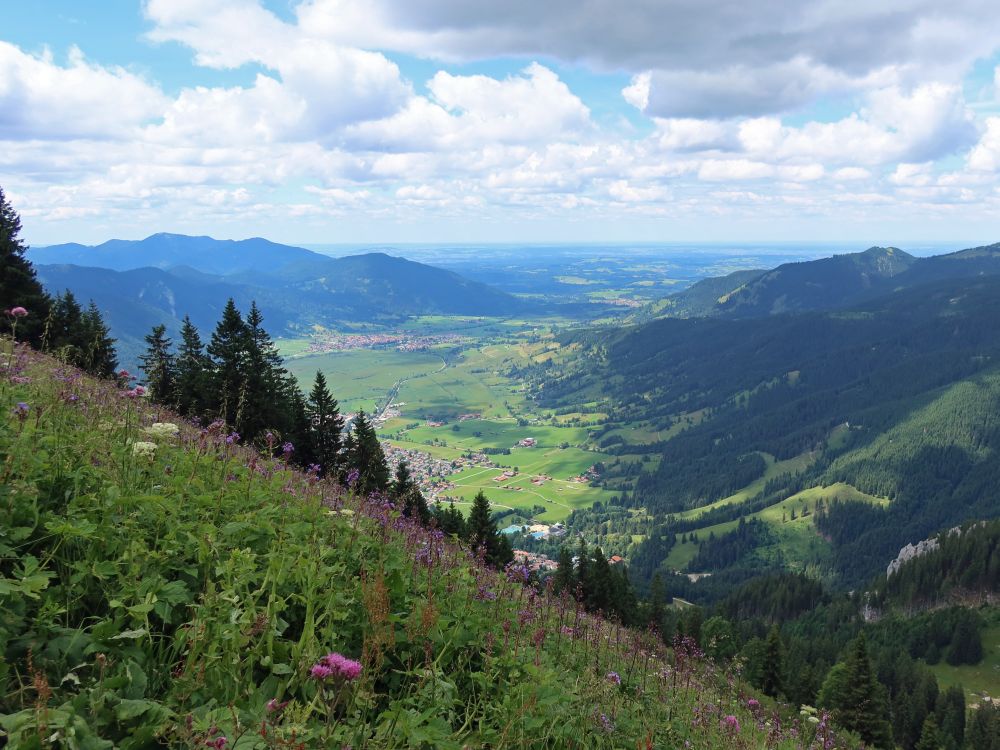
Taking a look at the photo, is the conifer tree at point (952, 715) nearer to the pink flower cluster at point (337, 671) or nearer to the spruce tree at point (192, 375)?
the spruce tree at point (192, 375)

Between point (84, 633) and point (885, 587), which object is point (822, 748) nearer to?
point (84, 633)

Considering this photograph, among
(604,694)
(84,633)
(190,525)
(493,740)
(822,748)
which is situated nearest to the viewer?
(84,633)

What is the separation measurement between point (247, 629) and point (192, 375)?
4774cm

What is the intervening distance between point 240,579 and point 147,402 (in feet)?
30.6

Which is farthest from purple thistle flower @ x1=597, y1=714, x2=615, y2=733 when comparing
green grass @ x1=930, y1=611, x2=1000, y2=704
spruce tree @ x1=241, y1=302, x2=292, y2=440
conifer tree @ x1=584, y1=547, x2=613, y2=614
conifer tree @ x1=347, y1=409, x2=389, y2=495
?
green grass @ x1=930, y1=611, x2=1000, y2=704

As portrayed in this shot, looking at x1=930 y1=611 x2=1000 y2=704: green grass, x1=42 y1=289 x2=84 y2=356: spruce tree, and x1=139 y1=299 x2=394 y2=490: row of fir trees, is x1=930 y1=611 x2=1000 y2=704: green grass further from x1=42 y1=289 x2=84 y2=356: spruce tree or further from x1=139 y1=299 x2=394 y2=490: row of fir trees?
x1=42 y1=289 x2=84 y2=356: spruce tree

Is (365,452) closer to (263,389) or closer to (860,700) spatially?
(263,389)

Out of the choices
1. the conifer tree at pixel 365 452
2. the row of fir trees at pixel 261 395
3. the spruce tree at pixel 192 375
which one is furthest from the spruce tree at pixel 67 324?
the conifer tree at pixel 365 452

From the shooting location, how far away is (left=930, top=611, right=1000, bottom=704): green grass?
10566 centimetres

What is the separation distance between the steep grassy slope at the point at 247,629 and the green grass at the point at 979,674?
13570 cm

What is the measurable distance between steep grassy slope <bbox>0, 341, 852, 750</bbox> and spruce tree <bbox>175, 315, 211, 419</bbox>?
106 ft

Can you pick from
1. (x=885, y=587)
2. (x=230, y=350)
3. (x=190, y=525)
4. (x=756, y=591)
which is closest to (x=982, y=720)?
(x=756, y=591)

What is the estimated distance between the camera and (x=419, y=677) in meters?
5.52

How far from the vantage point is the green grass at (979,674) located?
106 meters
